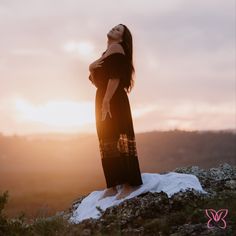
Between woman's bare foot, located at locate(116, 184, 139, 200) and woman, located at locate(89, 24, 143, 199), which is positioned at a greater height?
woman, located at locate(89, 24, 143, 199)

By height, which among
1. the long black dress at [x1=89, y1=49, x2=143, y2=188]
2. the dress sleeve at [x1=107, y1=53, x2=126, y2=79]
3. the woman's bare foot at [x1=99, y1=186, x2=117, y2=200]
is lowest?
the woman's bare foot at [x1=99, y1=186, x2=117, y2=200]

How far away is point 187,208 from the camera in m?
11.3

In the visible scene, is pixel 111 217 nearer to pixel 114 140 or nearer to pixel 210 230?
pixel 114 140

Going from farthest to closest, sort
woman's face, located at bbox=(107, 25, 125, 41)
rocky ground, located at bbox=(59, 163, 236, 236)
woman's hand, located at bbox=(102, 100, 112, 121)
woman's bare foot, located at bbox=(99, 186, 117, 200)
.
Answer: woman's bare foot, located at bbox=(99, 186, 117, 200) → woman's face, located at bbox=(107, 25, 125, 41) → woman's hand, located at bbox=(102, 100, 112, 121) → rocky ground, located at bbox=(59, 163, 236, 236)

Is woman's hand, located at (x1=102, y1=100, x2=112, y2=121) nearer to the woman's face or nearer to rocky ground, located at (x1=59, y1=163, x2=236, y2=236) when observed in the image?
the woman's face

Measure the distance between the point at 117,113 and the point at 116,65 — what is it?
1035 mm

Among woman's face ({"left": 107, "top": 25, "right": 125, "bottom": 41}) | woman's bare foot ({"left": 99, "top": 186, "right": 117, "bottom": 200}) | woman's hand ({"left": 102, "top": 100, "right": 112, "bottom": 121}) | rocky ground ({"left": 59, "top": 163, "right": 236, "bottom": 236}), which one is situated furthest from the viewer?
woman's bare foot ({"left": 99, "top": 186, "right": 117, "bottom": 200})

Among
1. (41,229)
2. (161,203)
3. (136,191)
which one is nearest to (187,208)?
(161,203)

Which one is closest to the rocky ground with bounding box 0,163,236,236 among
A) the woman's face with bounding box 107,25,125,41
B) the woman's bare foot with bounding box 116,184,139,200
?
the woman's bare foot with bounding box 116,184,139,200

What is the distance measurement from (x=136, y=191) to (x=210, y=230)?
3737 mm

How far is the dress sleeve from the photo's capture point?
12781 mm

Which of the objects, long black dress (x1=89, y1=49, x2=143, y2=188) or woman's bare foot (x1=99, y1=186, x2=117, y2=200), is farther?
woman's bare foot (x1=99, y1=186, x2=117, y2=200)

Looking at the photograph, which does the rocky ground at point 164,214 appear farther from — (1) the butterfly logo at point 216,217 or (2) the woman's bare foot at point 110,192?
(2) the woman's bare foot at point 110,192

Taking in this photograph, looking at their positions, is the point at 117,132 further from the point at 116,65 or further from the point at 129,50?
the point at 129,50
